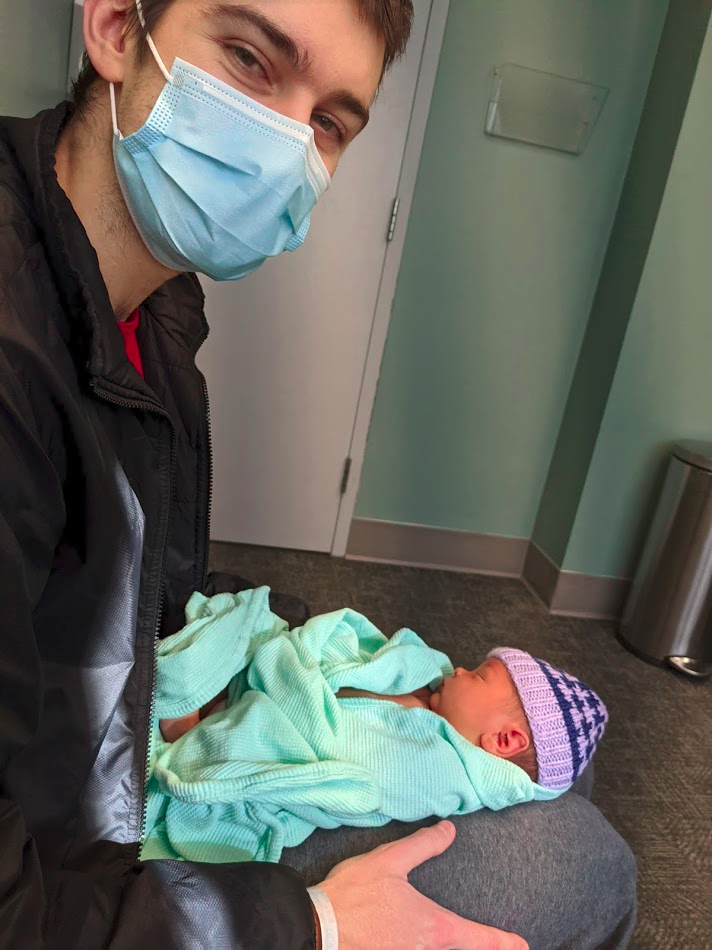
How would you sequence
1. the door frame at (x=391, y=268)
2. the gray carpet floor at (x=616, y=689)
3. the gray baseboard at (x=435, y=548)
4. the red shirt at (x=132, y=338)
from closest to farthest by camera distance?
the red shirt at (x=132, y=338), the gray carpet floor at (x=616, y=689), the door frame at (x=391, y=268), the gray baseboard at (x=435, y=548)

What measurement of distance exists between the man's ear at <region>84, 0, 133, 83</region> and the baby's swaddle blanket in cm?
76

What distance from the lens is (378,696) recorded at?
125 cm

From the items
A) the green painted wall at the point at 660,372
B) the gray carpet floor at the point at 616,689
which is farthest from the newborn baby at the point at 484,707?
the green painted wall at the point at 660,372

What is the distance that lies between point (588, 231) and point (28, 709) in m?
2.48

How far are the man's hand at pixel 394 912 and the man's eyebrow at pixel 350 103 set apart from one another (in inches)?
37.3

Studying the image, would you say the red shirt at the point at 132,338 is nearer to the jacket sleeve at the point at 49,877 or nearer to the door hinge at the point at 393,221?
the jacket sleeve at the point at 49,877

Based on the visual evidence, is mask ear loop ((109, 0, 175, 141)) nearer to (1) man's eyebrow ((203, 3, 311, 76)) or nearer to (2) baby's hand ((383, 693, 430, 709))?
(1) man's eyebrow ((203, 3, 311, 76))

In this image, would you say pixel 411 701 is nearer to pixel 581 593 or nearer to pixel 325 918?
pixel 325 918

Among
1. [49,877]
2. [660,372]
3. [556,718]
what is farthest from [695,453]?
[49,877]

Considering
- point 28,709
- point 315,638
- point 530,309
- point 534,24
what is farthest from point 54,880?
point 534,24

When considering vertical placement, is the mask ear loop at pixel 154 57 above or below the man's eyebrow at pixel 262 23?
below

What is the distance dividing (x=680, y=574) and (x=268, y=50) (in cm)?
212

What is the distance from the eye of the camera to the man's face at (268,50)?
0.92m

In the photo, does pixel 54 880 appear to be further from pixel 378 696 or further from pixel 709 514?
pixel 709 514
